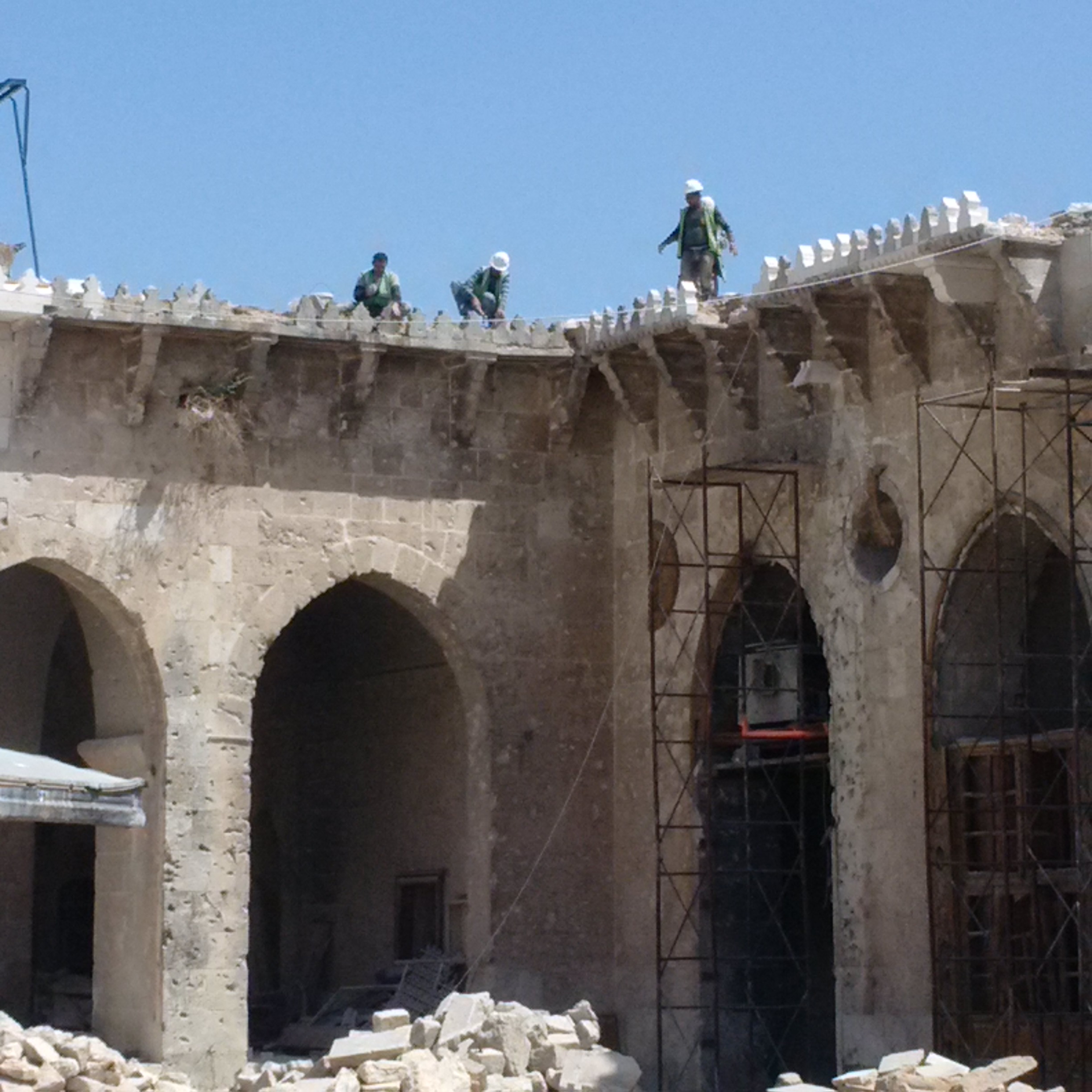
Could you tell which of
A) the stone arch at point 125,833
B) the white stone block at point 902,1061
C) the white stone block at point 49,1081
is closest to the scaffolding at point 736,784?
the white stone block at point 902,1061

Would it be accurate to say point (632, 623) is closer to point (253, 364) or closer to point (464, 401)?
point (464, 401)

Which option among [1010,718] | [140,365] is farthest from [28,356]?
[1010,718]

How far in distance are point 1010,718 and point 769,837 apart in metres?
3.22

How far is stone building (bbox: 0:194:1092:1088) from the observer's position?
1814 cm

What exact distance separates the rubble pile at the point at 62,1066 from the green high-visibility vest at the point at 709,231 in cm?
692

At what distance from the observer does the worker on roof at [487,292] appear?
21875mm

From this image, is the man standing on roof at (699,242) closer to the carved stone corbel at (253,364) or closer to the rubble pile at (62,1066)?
the carved stone corbel at (253,364)

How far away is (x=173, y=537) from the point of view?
65.9ft

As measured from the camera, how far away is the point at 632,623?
21.4 m

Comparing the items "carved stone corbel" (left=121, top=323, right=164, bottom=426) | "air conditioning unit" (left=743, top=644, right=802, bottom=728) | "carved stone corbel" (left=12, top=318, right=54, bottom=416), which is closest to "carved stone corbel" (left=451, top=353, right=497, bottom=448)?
"carved stone corbel" (left=121, top=323, right=164, bottom=426)

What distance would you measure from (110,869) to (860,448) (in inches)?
233

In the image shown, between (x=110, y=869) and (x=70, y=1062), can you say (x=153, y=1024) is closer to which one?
(x=110, y=869)

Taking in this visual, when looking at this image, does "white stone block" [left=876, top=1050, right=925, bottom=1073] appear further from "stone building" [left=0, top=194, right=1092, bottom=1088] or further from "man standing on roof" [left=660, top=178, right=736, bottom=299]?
"man standing on roof" [left=660, top=178, right=736, bottom=299]

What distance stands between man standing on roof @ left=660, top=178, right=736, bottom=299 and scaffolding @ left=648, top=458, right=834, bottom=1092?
1.46m
